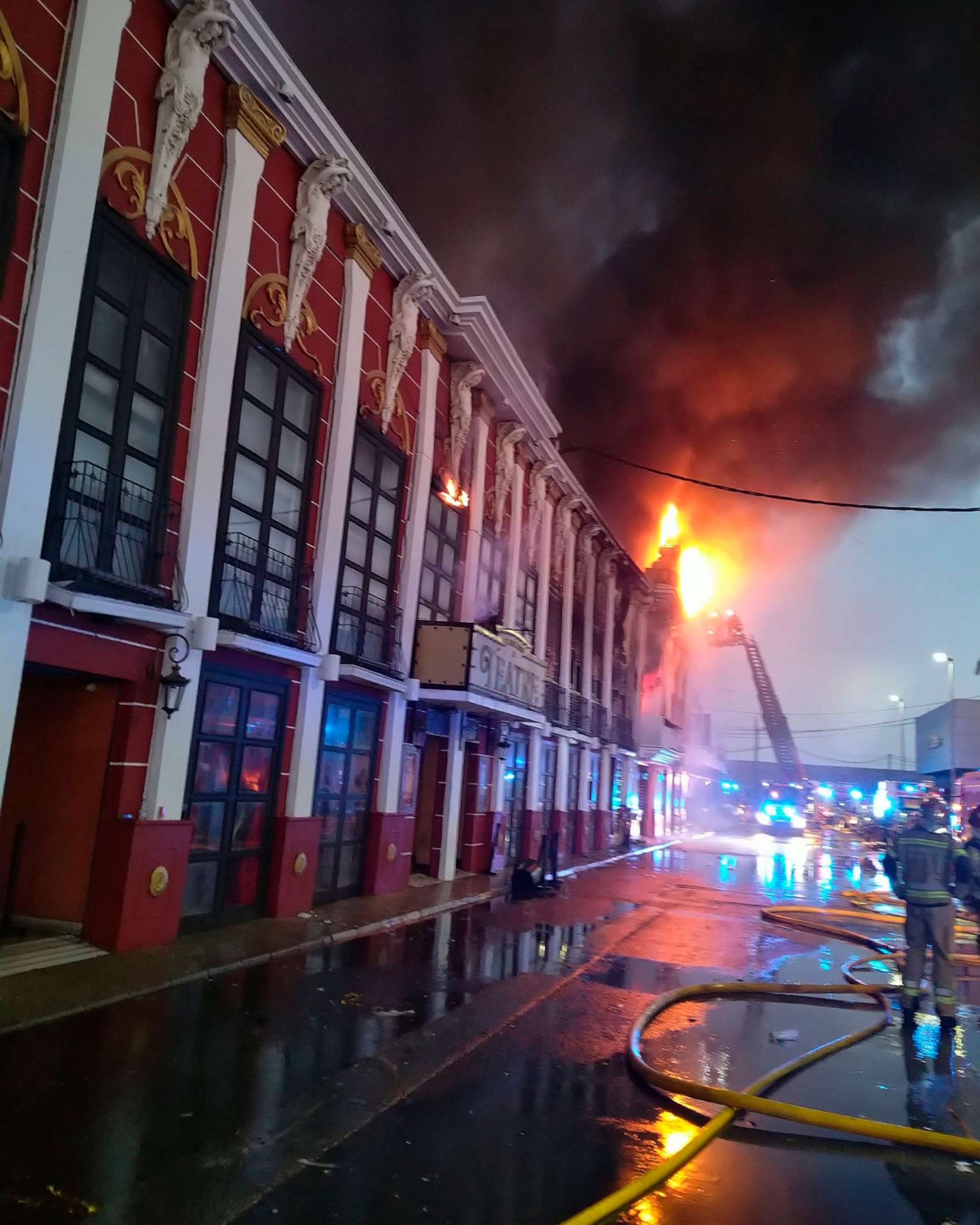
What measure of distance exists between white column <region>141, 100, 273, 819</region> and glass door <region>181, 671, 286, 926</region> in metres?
0.51

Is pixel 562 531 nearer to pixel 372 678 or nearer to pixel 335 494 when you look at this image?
pixel 372 678

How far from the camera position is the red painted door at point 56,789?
895 cm

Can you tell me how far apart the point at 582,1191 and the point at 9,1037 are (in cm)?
442

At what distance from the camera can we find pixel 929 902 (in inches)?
316

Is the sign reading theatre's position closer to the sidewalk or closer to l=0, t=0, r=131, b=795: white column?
the sidewalk

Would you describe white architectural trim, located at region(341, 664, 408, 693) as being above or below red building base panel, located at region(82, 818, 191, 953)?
above

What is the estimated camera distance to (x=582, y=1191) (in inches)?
171

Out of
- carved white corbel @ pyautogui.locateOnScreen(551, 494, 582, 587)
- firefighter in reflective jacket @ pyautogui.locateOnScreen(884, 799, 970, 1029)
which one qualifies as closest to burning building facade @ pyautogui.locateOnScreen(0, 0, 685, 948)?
carved white corbel @ pyautogui.locateOnScreen(551, 494, 582, 587)

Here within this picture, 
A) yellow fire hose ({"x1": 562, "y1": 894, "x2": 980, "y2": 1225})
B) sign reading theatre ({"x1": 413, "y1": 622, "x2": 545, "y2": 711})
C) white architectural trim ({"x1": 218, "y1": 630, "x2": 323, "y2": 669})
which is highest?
sign reading theatre ({"x1": 413, "y1": 622, "x2": 545, "y2": 711})

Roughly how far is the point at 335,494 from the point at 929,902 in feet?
30.2

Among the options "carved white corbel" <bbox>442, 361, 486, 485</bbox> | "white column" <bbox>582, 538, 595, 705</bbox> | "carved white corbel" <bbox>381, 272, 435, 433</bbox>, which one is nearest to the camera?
"carved white corbel" <bbox>381, 272, 435, 433</bbox>

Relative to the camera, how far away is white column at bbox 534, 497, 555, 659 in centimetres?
2238

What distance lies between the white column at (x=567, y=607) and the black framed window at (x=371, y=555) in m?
10.5

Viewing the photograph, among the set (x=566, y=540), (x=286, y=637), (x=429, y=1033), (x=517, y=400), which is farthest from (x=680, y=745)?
(x=429, y=1033)
